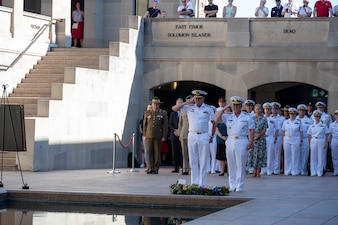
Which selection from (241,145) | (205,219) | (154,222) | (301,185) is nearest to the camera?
(205,219)

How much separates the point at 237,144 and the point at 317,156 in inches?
319

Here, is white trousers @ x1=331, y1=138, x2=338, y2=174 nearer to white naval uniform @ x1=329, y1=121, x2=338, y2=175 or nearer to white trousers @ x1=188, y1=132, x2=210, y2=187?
white naval uniform @ x1=329, y1=121, x2=338, y2=175

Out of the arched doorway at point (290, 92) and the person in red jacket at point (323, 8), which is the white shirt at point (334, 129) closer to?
the person in red jacket at point (323, 8)

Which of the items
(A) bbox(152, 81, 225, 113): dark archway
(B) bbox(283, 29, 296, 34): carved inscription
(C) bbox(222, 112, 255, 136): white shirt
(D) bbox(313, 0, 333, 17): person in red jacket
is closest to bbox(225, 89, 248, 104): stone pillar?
(B) bbox(283, 29, 296, 34): carved inscription

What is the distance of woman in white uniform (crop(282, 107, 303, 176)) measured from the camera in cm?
2666

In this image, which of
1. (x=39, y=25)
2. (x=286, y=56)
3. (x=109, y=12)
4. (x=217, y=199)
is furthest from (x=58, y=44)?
(x=217, y=199)

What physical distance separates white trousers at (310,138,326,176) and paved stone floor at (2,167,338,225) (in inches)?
21.4

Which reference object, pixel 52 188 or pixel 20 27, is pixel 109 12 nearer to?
pixel 20 27

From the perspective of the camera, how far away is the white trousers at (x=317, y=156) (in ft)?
86.5

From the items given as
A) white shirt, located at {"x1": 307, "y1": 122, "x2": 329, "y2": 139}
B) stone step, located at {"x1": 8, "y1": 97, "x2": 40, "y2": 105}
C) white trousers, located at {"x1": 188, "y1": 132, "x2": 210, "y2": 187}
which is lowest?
white trousers, located at {"x1": 188, "y1": 132, "x2": 210, "y2": 187}

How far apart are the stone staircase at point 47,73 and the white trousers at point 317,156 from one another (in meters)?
8.12

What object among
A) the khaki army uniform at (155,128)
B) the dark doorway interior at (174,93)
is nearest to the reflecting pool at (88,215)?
the khaki army uniform at (155,128)

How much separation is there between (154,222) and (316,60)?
16262 mm

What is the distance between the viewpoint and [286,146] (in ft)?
88.5
